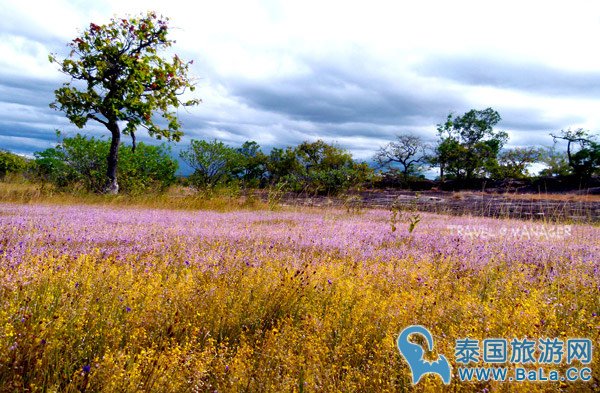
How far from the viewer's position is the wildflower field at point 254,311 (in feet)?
7.66

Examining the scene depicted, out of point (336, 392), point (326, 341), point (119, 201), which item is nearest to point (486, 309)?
point (326, 341)

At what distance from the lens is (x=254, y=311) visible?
3436 millimetres

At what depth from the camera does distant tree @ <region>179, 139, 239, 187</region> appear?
69.2 ft

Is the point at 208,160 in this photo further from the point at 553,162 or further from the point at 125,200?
the point at 553,162

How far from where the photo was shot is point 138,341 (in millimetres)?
2826

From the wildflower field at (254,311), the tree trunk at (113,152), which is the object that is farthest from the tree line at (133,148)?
the wildflower field at (254,311)

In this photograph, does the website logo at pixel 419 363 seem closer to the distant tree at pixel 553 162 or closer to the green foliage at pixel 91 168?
the green foliage at pixel 91 168

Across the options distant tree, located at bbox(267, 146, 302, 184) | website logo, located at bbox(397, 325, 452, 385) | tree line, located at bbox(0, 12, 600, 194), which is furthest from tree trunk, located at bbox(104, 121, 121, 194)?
distant tree, located at bbox(267, 146, 302, 184)

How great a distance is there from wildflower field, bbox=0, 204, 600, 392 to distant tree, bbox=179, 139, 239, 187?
1501cm

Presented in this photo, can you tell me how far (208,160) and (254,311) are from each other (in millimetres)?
18672

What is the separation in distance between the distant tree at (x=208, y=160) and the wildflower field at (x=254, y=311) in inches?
591

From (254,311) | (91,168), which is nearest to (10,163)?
(91,168)

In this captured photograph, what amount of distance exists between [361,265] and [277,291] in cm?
182

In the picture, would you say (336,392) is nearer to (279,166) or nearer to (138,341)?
(138,341)
